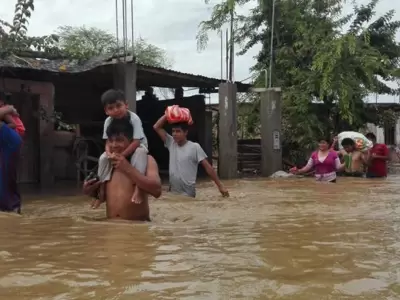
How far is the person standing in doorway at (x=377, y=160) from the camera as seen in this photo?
12453 mm

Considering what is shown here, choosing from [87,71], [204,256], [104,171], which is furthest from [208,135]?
[204,256]

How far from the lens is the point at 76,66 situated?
11.3 meters

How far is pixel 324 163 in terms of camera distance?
10766 millimetres

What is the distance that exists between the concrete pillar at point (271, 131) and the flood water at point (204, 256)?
9601mm

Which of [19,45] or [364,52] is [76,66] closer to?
[19,45]

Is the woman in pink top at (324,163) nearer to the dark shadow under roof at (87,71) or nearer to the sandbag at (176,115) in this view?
the dark shadow under roof at (87,71)

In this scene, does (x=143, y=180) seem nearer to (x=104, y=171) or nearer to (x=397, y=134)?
(x=104, y=171)

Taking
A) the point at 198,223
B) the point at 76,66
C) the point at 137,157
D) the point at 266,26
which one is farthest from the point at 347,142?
the point at 266,26

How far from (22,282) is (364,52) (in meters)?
16.3

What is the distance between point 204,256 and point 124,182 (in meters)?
1.32

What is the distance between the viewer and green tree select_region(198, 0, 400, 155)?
695 inches

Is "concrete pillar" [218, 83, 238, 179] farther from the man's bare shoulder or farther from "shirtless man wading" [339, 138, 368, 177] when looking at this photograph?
the man's bare shoulder

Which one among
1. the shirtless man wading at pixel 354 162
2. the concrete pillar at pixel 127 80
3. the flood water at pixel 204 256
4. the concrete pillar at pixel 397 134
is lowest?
the flood water at pixel 204 256

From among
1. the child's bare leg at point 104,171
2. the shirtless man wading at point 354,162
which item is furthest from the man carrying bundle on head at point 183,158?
the shirtless man wading at point 354,162
